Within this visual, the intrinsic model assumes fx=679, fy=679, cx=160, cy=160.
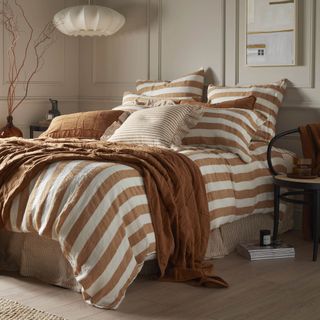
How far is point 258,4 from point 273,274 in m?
2.20

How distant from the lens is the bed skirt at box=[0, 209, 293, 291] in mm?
3447

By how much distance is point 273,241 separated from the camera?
419 centimetres

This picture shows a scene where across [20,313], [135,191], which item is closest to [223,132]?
[135,191]

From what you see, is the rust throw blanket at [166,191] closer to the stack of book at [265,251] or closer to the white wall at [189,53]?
the stack of book at [265,251]

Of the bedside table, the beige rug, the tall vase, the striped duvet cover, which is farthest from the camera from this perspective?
the bedside table

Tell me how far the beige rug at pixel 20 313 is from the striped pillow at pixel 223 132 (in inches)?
66.6

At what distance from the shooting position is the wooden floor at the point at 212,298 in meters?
3.04

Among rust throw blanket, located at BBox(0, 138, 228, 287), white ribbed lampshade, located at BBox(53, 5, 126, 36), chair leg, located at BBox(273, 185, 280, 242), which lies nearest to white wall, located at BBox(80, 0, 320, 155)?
white ribbed lampshade, located at BBox(53, 5, 126, 36)

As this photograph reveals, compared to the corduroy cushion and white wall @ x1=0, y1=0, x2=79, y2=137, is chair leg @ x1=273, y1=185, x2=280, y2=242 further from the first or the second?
white wall @ x1=0, y1=0, x2=79, y2=137

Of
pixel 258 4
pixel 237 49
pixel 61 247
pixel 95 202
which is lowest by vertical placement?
pixel 61 247

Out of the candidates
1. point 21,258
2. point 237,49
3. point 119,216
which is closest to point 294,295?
point 119,216

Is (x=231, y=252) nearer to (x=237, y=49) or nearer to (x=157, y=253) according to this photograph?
(x=157, y=253)

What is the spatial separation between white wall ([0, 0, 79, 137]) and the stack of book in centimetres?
270

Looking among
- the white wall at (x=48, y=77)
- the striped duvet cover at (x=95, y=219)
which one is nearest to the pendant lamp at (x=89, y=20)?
the white wall at (x=48, y=77)
